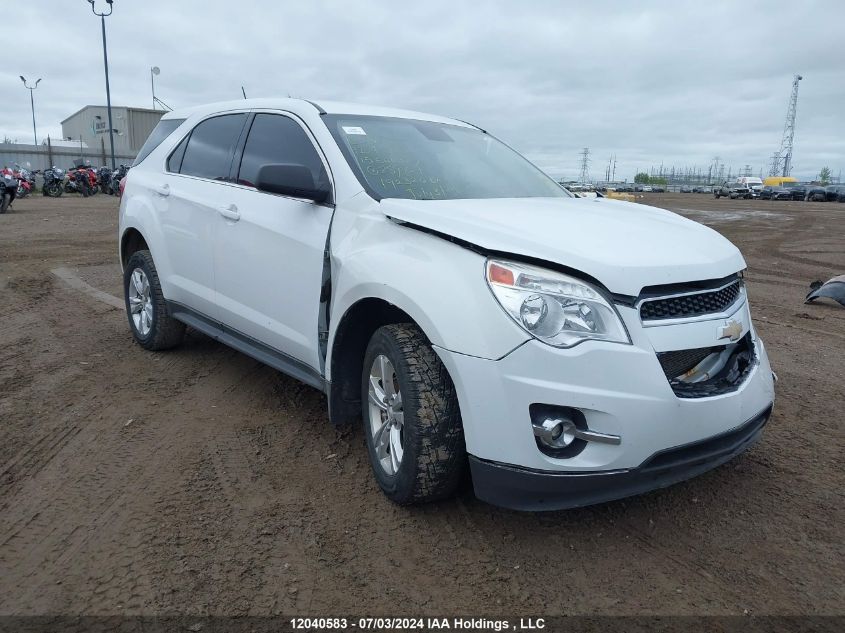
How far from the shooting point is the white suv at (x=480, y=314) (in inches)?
94.7

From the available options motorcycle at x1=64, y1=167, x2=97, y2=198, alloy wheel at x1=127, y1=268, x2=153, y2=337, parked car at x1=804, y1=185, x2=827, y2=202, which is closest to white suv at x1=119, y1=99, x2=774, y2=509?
alloy wheel at x1=127, y1=268, x2=153, y2=337

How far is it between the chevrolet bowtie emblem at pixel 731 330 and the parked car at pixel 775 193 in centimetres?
5635

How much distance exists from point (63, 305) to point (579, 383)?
6323 millimetres

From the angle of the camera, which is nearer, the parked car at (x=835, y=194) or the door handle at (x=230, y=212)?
the door handle at (x=230, y=212)

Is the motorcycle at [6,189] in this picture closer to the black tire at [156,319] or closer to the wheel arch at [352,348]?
the black tire at [156,319]

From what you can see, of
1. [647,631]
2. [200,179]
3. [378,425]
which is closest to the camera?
[647,631]

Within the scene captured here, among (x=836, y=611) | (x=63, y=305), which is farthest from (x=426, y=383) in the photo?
(x=63, y=305)

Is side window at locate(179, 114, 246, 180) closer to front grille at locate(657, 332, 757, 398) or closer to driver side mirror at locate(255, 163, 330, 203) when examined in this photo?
driver side mirror at locate(255, 163, 330, 203)

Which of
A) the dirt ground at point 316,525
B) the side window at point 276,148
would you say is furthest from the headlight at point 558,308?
the side window at point 276,148

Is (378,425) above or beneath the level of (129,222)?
beneath

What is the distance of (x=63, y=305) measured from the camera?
277 inches

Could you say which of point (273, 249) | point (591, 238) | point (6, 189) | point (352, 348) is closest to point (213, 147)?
point (273, 249)

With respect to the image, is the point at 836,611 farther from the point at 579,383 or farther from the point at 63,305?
the point at 63,305

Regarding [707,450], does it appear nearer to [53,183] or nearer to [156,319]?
[156,319]
